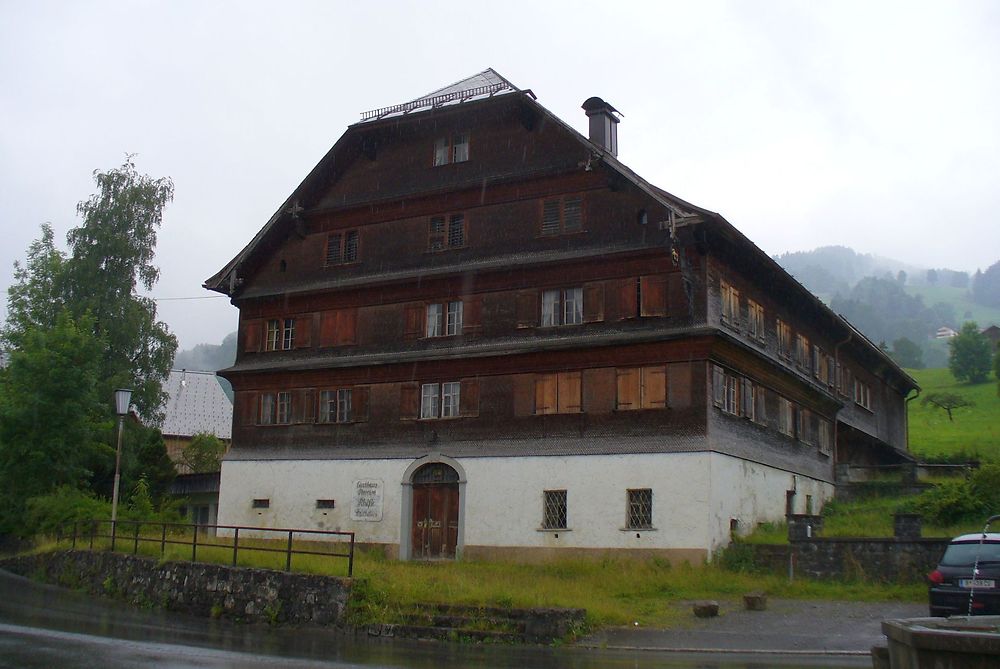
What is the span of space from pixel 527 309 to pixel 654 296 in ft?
12.9

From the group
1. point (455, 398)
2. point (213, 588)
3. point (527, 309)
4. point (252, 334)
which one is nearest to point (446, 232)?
point (527, 309)

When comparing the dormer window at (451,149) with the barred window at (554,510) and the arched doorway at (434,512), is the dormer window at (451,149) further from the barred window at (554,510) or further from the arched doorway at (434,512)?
the barred window at (554,510)

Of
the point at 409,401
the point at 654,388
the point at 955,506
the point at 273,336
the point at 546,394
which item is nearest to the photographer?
the point at 955,506

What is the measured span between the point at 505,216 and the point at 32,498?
18.2 meters

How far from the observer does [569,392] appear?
2872 cm

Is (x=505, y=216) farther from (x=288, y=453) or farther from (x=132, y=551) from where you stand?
(x=132, y=551)

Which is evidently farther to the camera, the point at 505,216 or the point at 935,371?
the point at 935,371

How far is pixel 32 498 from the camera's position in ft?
113

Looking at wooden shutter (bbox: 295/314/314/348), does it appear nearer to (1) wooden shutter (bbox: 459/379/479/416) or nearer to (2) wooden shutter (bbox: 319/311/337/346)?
(2) wooden shutter (bbox: 319/311/337/346)

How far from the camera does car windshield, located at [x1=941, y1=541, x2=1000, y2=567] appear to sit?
17.5m

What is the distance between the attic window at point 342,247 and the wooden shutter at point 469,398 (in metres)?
6.39

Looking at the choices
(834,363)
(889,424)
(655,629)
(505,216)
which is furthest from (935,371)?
(655,629)

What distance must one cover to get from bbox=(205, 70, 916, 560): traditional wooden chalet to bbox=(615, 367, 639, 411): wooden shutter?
4 cm

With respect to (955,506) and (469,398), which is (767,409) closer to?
(955,506)
